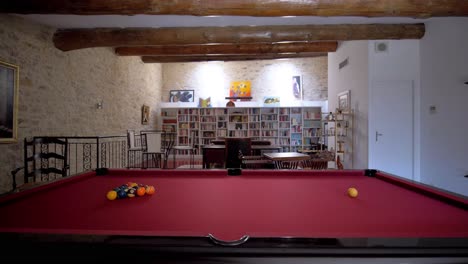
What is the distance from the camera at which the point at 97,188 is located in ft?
5.94

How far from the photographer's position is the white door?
5246mm

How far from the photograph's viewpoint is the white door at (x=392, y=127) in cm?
525

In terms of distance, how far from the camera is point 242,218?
3.93 ft

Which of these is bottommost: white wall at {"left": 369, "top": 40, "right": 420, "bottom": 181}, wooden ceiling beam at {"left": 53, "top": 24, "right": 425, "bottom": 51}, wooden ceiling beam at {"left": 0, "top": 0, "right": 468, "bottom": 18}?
white wall at {"left": 369, "top": 40, "right": 420, "bottom": 181}

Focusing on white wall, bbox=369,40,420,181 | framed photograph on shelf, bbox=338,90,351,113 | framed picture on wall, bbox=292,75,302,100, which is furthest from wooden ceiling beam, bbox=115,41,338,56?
framed picture on wall, bbox=292,75,302,100

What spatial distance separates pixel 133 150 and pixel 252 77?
20.2 feet

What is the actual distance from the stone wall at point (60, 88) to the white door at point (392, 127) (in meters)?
6.28

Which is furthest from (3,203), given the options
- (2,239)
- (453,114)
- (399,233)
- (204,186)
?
(453,114)

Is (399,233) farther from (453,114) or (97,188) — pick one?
(453,114)

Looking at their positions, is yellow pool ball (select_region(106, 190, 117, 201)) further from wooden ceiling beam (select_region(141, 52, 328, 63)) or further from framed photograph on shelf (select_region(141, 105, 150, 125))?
wooden ceiling beam (select_region(141, 52, 328, 63))

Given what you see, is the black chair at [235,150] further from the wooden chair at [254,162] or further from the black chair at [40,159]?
the black chair at [40,159]

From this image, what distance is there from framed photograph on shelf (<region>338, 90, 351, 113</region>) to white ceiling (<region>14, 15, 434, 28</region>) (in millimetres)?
1842

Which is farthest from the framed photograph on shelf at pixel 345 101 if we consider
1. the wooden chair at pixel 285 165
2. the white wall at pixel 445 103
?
the wooden chair at pixel 285 165

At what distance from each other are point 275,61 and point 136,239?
10865 mm
